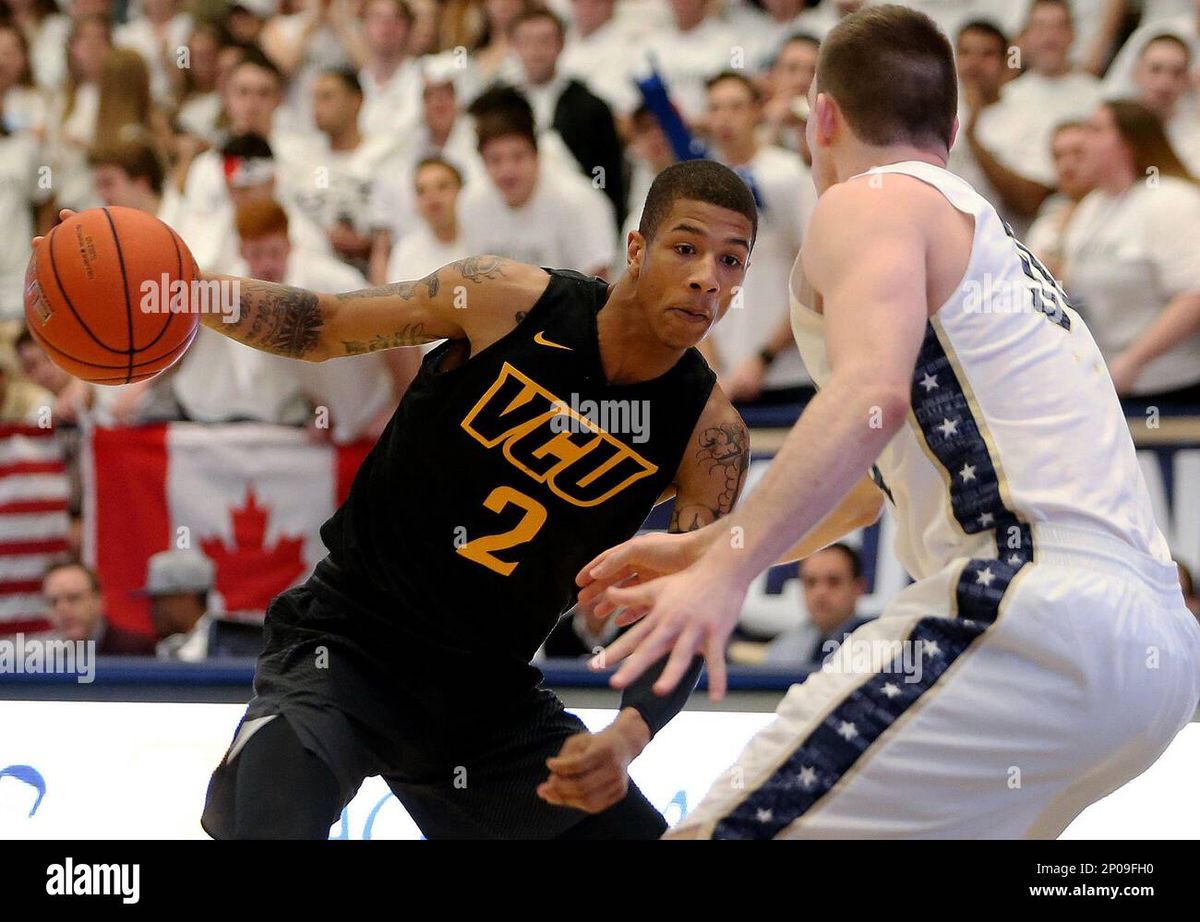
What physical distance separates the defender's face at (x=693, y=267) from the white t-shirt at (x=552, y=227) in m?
3.47

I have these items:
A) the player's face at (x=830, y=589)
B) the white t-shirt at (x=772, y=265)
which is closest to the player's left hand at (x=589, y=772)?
the player's face at (x=830, y=589)

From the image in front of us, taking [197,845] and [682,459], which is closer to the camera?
[197,845]

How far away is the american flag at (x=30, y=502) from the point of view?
7297 mm

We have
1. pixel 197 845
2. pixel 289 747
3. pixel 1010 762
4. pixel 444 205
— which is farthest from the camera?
pixel 444 205

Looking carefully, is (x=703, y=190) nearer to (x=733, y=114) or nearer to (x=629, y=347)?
(x=629, y=347)

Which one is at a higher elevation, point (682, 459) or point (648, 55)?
point (648, 55)

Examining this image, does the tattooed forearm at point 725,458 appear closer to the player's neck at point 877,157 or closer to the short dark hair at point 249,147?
the player's neck at point 877,157

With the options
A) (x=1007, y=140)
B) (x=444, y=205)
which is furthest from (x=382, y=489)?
(x=1007, y=140)

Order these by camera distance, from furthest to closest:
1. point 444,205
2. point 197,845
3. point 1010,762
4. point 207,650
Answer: point 444,205 < point 207,650 < point 197,845 < point 1010,762

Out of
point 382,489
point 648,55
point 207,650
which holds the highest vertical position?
point 648,55

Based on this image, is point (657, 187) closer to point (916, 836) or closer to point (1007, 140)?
point (916, 836)

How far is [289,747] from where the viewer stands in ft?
11.6

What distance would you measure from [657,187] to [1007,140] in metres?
3.82

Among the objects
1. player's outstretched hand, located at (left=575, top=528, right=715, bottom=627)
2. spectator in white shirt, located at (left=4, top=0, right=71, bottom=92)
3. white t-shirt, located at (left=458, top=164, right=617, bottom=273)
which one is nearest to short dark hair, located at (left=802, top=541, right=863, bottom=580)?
white t-shirt, located at (left=458, top=164, right=617, bottom=273)
